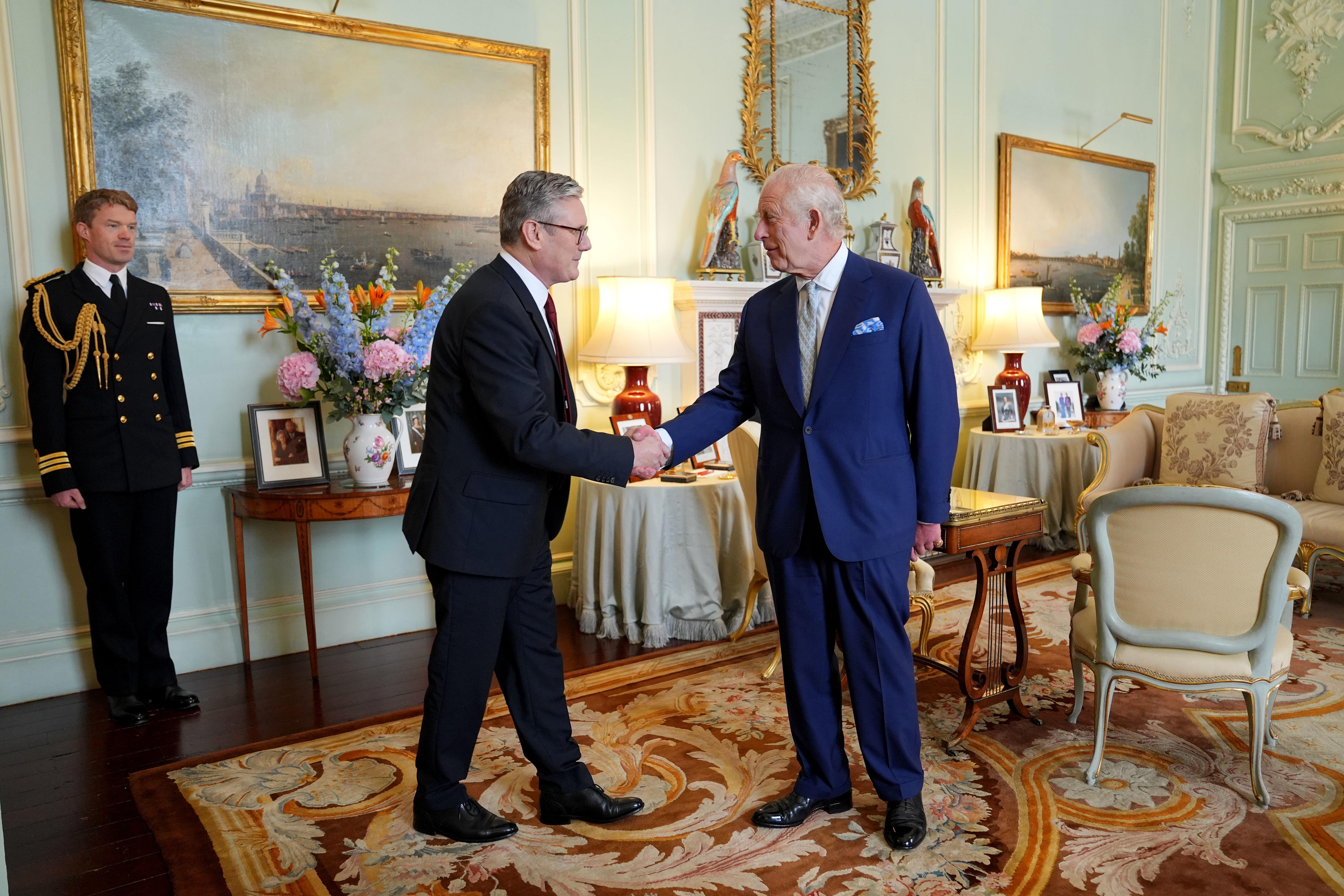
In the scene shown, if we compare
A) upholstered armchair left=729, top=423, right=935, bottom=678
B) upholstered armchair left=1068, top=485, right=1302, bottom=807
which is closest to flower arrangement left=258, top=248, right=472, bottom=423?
upholstered armchair left=729, top=423, right=935, bottom=678

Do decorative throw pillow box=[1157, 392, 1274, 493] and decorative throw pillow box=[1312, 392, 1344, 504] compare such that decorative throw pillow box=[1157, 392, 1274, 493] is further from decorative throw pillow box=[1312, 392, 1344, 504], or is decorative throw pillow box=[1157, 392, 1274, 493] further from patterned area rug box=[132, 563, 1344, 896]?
patterned area rug box=[132, 563, 1344, 896]

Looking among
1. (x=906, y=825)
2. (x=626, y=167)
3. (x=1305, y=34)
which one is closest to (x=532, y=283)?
(x=906, y=825)

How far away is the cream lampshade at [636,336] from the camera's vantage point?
4773 millimetres

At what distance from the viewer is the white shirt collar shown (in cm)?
263

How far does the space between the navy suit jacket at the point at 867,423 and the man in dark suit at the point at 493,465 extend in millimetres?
418

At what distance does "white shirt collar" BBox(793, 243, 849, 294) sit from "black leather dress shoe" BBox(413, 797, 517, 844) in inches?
68.3

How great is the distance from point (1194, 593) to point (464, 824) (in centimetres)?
222

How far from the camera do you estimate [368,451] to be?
4.13 m

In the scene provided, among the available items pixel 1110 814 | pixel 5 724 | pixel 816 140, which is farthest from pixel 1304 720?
pixel 5 724

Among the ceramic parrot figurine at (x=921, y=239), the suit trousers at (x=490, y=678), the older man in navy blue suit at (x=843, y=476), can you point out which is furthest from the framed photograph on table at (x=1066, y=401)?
the suit trousers at (x=490, y=678)

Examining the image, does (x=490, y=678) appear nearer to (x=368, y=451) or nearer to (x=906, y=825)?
(x=906, y=825)

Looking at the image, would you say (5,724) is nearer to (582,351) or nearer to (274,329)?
(274,329)

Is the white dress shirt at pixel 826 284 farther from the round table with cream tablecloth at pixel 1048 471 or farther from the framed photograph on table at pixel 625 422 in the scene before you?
the round table with cream tablecloth at pixel 1048 471

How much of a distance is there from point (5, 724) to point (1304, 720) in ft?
15.8
